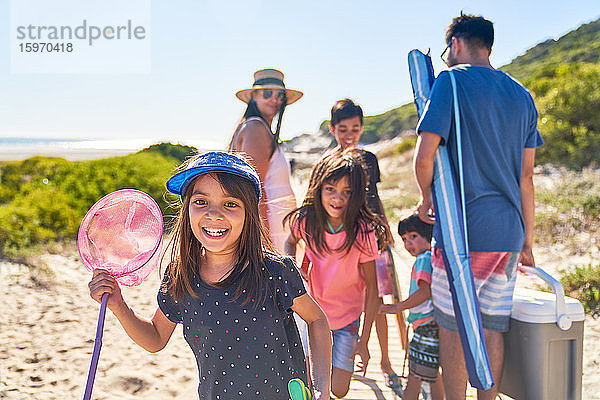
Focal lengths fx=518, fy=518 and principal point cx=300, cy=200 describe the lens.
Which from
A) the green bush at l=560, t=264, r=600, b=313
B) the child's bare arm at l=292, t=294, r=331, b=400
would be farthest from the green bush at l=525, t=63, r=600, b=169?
the child's bare arm at l=292, t=294, r=331, b=400

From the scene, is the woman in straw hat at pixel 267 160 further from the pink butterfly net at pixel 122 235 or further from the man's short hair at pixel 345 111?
the pink butterfly net at pixel 122 235

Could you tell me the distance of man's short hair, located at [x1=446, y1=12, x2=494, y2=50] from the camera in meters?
2.89

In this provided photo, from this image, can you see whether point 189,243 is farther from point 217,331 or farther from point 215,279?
point 217,331

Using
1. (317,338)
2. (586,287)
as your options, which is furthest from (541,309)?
(586,287)

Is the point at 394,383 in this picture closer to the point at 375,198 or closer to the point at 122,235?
the point at 375,198

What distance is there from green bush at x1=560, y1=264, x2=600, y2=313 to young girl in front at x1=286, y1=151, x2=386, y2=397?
3.16 m

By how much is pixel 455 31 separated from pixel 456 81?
17.2 inches

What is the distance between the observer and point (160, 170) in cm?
1823

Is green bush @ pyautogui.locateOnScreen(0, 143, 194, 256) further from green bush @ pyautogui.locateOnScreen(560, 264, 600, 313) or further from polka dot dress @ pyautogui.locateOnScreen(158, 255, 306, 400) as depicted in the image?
green bush @ pyautogui.locateOnScreen(560, 264, 600, 313)

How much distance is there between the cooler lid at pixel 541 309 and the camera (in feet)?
8.36

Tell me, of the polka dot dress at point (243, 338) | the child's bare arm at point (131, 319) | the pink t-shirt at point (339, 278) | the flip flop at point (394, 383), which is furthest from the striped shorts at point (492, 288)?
the child's bare arm at point (131, 319)

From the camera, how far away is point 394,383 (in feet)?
12.0

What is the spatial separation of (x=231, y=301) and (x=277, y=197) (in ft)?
5.32

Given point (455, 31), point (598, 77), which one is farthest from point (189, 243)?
point (598, 77)
